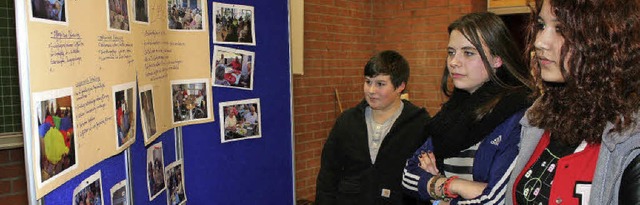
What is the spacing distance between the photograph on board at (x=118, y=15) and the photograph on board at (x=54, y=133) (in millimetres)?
294

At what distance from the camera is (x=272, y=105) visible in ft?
8.29

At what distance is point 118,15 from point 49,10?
342 mm

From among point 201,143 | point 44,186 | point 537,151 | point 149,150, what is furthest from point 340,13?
point 44,186

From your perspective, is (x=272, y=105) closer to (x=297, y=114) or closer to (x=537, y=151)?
(x=537, y=151)

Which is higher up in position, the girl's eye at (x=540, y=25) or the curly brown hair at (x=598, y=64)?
the girl's eye at (x=540, y=25)

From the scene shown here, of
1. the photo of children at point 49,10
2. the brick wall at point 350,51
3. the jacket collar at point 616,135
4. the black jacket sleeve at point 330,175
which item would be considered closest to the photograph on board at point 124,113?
the photo of children at point 49,10

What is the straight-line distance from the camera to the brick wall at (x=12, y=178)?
3012mm

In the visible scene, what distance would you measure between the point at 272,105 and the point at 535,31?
137cm

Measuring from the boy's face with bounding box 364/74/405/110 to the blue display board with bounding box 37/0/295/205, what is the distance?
0.51m

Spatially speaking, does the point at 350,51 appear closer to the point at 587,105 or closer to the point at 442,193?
the point at 442,193

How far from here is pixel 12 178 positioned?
3049mm

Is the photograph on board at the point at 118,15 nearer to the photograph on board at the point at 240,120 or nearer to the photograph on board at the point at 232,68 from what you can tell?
Result: the photograph on board at the point at 232,68

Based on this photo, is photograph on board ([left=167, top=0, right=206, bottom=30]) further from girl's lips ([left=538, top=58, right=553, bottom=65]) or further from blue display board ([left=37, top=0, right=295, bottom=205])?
girl's lips ([left=538, top=58, right=553, bottom=65])

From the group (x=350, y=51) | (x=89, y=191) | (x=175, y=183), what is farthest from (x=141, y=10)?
(x=350, y=51)
